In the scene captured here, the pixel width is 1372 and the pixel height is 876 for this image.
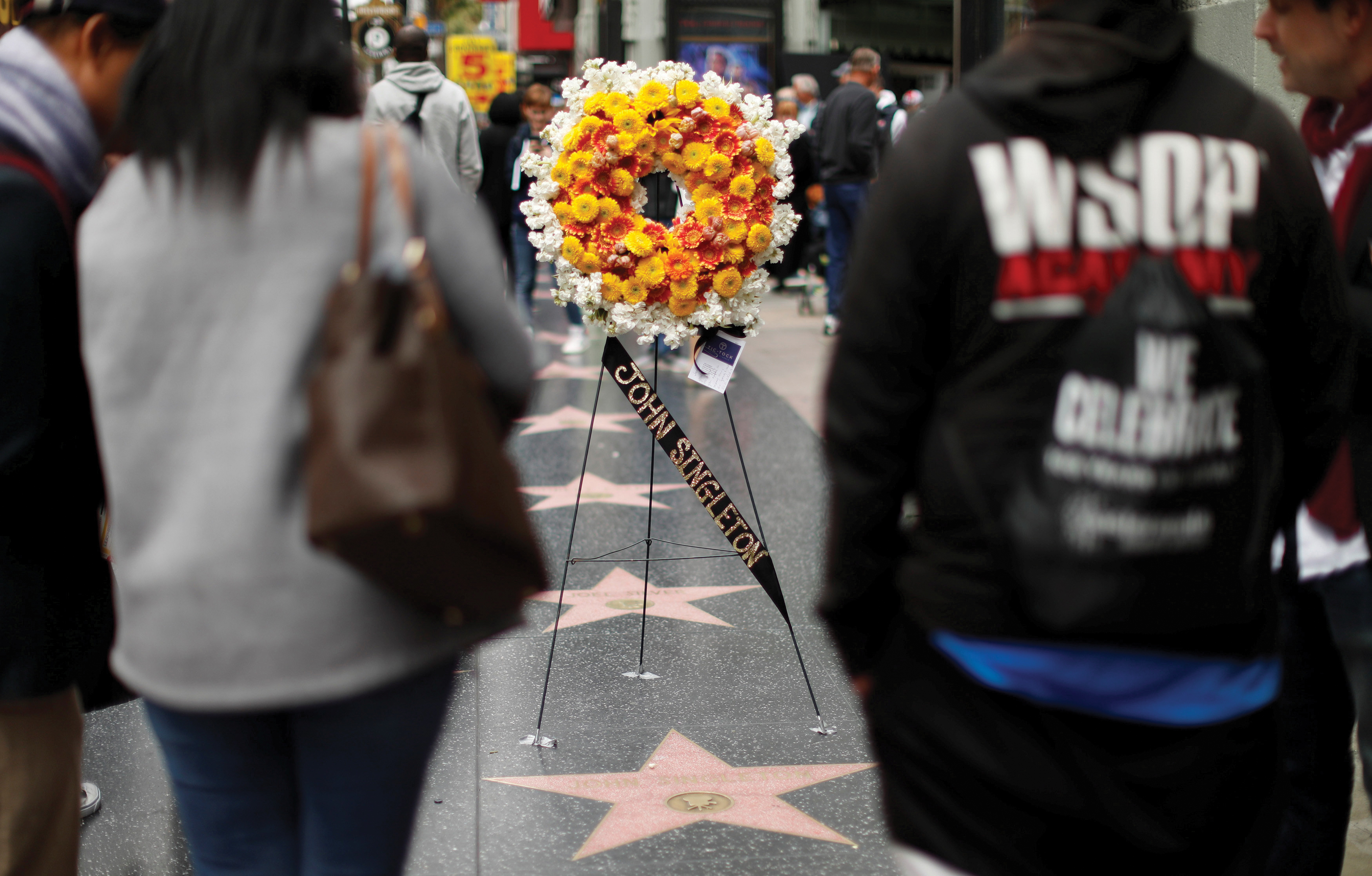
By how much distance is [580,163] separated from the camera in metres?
3.79

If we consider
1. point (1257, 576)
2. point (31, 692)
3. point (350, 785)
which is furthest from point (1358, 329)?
point (31, 692)

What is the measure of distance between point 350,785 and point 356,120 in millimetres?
852

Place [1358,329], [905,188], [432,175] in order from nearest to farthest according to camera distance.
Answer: [905,188], [432,175], [1358,329]

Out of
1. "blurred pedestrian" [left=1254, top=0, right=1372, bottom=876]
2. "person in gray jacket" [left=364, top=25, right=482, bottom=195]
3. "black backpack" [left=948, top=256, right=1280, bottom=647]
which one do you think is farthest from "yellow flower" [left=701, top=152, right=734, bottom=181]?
"person in gray jacket" [left=364, top=25, right=482, bottom=195]

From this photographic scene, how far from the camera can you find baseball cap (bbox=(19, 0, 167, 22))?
2.04m

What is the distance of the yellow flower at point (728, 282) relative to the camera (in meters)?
3.86

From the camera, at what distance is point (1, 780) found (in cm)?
212

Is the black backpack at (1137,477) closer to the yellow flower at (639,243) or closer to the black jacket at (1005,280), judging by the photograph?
the black jacket at (1005,280)

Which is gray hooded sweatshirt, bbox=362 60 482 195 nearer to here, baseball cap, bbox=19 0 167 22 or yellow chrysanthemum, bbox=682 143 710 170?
yellow chrysanthemum, bbox=682 143 710 170

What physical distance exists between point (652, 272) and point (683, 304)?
13 centimetres

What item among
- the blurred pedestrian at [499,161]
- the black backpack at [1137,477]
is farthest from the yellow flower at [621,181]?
the blurred pedestrian at [499,161]

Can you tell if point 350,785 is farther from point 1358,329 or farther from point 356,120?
point 1358,329

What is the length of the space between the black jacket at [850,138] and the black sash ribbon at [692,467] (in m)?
7.35

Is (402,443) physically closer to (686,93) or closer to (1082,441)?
(1082,441)
